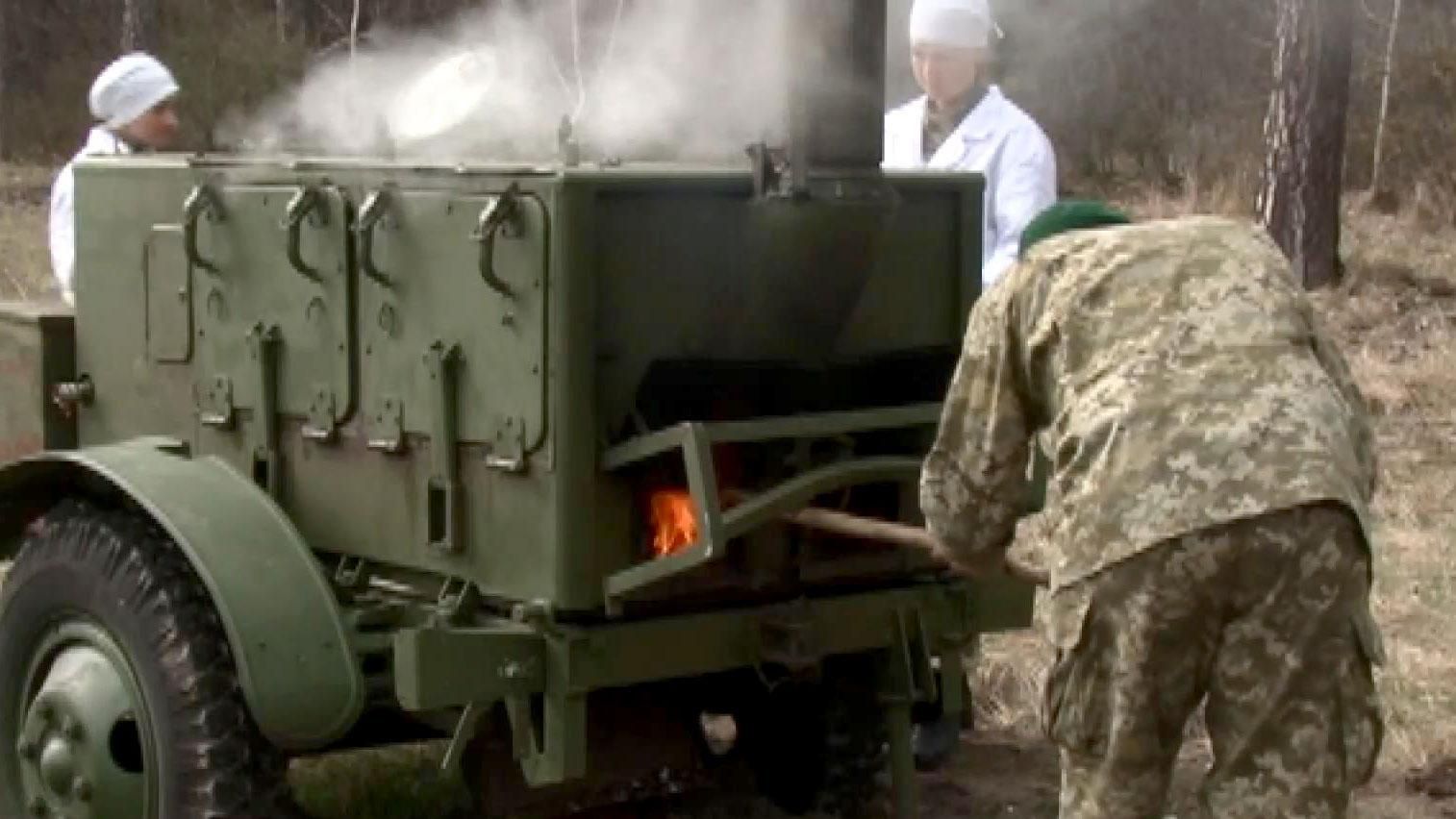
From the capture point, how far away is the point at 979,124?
6.66 m

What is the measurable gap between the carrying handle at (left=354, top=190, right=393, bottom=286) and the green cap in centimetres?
135

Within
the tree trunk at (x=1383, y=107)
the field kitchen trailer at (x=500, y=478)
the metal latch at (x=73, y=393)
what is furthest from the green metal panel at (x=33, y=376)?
the tree trunk at (x=1383, y=107)

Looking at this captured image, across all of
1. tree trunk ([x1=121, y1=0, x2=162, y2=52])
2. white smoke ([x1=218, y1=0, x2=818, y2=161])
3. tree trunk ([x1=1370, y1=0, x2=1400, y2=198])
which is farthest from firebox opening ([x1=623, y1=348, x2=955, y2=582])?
tree trunk ([x1=121, y1=0, x2=162, y2=52])

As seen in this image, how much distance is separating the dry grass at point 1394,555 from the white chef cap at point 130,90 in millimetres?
2062

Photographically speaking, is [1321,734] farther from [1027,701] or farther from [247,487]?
[1027,701]

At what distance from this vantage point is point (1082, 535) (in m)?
4.15

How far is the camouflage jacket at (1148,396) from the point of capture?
13.4ft

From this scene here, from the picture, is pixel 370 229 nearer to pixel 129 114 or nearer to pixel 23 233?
pixel 129 114

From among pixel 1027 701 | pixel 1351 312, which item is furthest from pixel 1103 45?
pixel 1027 701

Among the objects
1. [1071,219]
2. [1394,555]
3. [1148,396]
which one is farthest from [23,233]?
[1148,396]

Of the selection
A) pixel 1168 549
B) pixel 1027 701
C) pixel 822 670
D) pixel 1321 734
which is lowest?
pixel 1027 701

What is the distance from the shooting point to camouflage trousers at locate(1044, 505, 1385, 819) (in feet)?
13.4

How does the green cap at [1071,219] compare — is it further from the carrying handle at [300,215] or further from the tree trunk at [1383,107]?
the tree trunk at [1383,107]

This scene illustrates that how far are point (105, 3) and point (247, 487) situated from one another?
73.6ft
